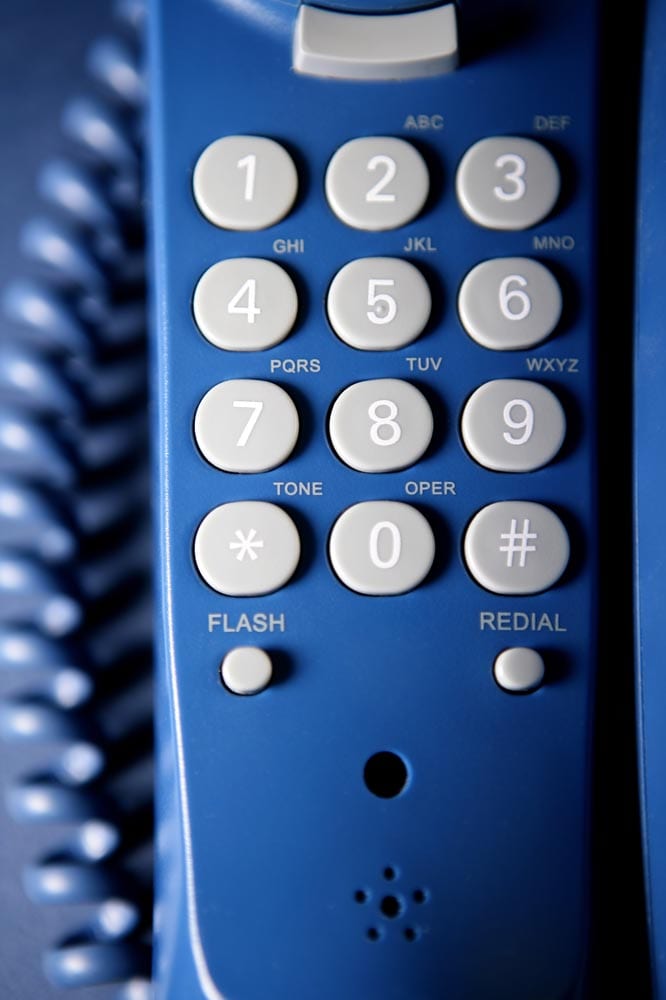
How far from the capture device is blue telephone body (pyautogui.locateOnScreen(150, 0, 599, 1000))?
0.32 metres

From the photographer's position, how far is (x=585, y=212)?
352 mm

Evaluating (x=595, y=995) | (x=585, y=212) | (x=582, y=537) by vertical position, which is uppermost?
(x=585, y=212)

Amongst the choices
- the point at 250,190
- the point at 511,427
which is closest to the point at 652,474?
the point at 511,427

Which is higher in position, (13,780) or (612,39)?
(612,39)

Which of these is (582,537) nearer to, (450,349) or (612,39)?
(450,349)

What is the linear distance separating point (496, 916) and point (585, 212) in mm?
230

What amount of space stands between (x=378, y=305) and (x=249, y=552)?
9cm

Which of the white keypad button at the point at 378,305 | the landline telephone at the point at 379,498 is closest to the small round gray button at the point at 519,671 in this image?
the landline telephone at the point at 379,498

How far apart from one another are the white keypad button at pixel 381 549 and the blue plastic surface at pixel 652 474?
2.9 inches

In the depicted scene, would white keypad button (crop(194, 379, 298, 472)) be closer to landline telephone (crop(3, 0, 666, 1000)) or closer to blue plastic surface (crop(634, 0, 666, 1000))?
landline telephone (crop(3, 0, 666, 1000))

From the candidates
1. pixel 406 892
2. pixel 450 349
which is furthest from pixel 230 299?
pixel 406 892

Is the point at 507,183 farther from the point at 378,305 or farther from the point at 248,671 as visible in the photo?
the point at 248,671

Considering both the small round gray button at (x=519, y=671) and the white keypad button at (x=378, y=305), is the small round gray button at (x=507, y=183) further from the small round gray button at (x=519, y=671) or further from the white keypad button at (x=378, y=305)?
the small round gray button at (x=519, y=671)

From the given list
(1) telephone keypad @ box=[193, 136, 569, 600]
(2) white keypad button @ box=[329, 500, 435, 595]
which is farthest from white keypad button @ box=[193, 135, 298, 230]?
(2) white keypad button @ box=[329, 500, 435, 595]
